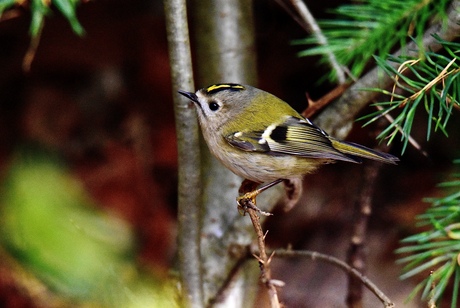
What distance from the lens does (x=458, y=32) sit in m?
1.00

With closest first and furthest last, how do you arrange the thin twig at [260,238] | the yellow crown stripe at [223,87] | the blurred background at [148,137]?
the thin twig at [260,238] → the yellow crown stripe at [223,87] → the blurred background at [148,137]

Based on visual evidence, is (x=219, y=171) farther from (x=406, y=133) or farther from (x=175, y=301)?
(x=406, y=133)

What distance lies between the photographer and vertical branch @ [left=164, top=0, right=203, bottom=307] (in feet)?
3.23

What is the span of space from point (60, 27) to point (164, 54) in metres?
0.36

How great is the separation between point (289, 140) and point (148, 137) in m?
0.95

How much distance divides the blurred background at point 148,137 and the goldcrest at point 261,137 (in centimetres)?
48

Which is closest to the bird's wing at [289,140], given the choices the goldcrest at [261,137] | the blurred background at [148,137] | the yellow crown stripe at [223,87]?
the goldcrest at [261,137]

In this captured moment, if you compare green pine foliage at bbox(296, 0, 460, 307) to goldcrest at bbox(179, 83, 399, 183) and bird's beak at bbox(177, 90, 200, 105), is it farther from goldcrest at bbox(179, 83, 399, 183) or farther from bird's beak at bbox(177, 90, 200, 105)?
bird's beak at bbox(177, 90, 200, 105)

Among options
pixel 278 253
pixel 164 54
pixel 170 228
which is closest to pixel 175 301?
pixel 278 253

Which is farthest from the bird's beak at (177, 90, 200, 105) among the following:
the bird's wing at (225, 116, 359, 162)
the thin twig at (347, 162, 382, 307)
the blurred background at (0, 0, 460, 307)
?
the blurred background at (0, 0, 460, 307)

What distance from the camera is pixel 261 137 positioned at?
117 cm

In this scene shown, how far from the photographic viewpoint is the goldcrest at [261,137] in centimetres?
110

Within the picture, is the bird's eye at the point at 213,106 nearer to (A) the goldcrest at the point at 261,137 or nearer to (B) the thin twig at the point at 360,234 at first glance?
(A) the goldcrest at the point at 261,137

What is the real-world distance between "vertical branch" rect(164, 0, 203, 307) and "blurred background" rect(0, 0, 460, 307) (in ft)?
1.33
